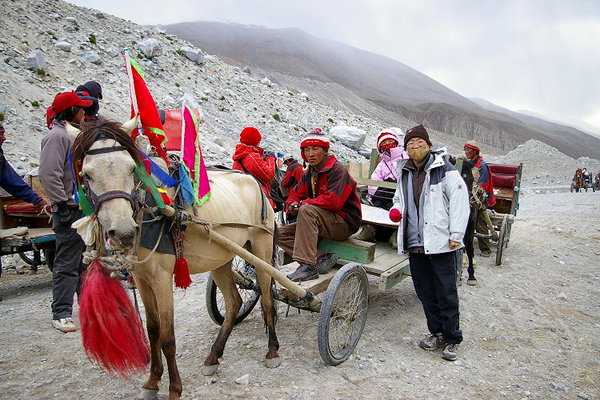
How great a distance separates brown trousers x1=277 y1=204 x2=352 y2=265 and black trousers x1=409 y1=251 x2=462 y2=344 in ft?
2.90

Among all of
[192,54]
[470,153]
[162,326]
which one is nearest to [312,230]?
[162,326]

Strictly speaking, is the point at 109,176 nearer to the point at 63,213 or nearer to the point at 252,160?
the point at 63,213

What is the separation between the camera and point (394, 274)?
15.5 feet

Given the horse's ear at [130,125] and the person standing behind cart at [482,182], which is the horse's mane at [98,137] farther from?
the person standing behind cart at [482,182]

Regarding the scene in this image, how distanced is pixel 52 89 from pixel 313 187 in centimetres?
1689

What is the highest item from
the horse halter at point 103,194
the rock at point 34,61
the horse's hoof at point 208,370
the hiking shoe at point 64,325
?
the rock at point 34,61

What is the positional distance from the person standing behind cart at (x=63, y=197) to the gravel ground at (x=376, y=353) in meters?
0.38

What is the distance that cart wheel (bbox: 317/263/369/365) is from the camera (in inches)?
155

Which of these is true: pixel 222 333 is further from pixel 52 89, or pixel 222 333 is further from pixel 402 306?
pixel 52 89

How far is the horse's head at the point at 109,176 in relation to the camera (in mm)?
2658

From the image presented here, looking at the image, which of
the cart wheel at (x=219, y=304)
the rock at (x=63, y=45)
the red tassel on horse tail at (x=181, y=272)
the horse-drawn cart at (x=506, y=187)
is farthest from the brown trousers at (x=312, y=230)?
the rock at (x=63, y=45)

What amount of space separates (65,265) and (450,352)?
4350 mm

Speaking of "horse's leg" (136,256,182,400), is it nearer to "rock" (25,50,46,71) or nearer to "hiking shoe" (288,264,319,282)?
"hiking shoe" (288,264,319,282)

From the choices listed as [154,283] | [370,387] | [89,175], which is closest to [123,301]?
[154,283]
